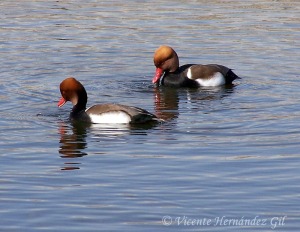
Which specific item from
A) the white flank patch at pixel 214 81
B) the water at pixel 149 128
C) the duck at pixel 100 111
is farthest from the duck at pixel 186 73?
the duck at pixel 100 111

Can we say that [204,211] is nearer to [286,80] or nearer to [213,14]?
[286,80]

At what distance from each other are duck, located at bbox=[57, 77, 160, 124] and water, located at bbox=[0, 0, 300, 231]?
0.67ft

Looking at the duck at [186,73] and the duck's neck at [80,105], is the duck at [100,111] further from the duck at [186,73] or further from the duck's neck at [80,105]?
the duck at [186,73]

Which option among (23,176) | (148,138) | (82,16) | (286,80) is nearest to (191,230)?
(23,176)

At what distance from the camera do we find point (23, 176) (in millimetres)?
11539

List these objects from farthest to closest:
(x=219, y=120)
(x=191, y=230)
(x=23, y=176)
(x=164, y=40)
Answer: (x=164, y=40) < (x=219, y=120) < (x=23, y=176) < (x=191, y=230)

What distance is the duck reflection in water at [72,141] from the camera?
12.7m

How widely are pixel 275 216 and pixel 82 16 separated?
48.5ft

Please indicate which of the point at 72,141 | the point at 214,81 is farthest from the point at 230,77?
the point at 72,141

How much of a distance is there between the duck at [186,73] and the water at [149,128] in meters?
0.26

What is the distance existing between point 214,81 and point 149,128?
4.13 metres

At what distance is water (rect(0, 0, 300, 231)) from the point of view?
33.7 ft

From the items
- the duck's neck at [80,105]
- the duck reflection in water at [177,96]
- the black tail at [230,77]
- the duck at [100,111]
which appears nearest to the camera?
the duck at [100,111]

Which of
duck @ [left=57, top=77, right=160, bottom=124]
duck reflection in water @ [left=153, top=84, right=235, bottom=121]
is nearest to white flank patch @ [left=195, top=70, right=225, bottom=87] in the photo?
duck reflection in water @ [left=153, top=84, right=235, bottom=121]
